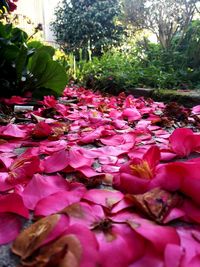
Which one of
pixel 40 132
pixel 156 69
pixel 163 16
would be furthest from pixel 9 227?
pixel 163 16

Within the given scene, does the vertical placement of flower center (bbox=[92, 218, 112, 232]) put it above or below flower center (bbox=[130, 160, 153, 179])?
below

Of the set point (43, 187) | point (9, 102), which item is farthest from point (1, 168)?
point (9, 102)

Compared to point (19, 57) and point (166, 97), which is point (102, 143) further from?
point (166, 97)

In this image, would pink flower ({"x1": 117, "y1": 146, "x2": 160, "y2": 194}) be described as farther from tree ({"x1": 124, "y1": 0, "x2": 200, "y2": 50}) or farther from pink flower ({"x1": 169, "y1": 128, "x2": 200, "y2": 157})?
tree ({"x1": 124, "y1": 0, "x2": 200, "y2": 50})

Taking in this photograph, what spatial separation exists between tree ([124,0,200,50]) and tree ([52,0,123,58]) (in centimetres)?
358

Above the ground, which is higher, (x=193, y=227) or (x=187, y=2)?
(x=187, y=2)

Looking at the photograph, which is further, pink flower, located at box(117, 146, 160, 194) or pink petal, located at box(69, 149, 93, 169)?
pink petal, located at box(69, 149, 93, 169)

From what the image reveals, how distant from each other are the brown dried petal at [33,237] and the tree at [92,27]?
32.0 feet

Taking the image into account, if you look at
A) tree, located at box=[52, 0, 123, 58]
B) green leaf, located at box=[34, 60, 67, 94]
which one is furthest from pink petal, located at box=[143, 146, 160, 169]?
tree, located at box=[52, 0, 123, 58]

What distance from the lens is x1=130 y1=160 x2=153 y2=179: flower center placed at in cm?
66

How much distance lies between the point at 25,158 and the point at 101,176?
9.0 inches

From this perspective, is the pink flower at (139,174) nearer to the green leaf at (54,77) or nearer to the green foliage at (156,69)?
the green leaf at (54,77)

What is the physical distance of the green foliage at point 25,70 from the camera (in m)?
2.08

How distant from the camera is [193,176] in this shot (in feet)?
1.92
